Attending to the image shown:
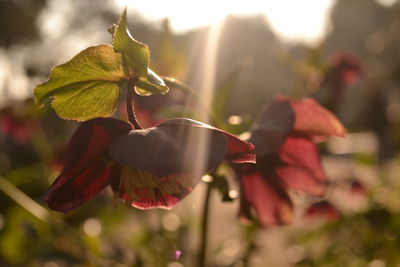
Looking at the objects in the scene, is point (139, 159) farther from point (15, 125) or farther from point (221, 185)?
point (15, 125)

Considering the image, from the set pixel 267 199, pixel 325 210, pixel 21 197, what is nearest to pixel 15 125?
pixel 21 197

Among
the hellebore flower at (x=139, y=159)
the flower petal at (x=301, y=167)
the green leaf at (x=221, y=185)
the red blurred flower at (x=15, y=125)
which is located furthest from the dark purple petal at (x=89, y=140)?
the red blurred flower at (x=15, y=125)

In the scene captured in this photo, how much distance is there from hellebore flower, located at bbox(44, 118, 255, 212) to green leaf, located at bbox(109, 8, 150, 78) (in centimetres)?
6

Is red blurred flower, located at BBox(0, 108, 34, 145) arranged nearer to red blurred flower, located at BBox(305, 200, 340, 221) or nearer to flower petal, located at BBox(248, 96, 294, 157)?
red blurred flower, located at BBox(305, 200, 340, 221)

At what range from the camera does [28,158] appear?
17.1 feet

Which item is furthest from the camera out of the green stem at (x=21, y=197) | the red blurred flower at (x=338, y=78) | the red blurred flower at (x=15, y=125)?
the red blurred flower at (x=15, y=125)

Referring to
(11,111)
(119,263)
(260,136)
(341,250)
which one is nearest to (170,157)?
(260,136)

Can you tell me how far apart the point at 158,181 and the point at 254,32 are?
35.6ft

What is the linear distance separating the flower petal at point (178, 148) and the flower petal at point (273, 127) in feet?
0.42

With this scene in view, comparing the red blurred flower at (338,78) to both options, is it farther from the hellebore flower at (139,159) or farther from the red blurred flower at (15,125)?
the red blurred flower at (15,125)

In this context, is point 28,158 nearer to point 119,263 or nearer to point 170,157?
point 119,263

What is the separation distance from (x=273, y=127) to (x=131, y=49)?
21 cm

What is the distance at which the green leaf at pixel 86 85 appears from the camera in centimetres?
51

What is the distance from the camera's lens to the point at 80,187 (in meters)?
0.54
